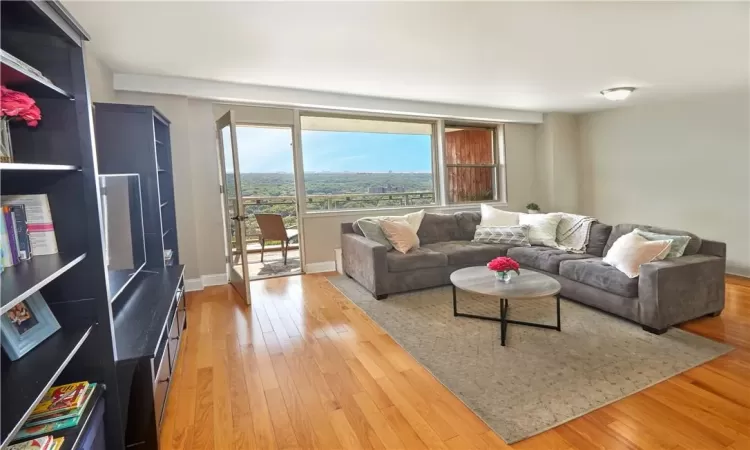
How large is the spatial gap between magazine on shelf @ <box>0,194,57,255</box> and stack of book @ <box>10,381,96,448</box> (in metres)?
0.54

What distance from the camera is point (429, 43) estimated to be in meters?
2.91

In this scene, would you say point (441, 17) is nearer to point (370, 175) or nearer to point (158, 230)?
point (158, 230)

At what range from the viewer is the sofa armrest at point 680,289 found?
9.03ft

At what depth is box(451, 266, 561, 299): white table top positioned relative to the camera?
8.84 ft

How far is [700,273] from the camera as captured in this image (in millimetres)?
2932

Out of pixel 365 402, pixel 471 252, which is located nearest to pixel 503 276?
pixel 471 252

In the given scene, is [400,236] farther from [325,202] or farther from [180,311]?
[180,311]

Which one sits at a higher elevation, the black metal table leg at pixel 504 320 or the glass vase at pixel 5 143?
the glass vase at pixel 5 143

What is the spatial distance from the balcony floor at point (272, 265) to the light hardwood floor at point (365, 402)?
177 centimetres

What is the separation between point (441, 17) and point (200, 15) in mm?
1551

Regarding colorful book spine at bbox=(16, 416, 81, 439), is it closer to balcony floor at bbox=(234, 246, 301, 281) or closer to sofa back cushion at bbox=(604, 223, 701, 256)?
balcony floor at bbox=(234, 246, 301, 281)

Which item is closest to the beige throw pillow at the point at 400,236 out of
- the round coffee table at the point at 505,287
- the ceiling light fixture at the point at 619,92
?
the round coffee table at the point at 505,287

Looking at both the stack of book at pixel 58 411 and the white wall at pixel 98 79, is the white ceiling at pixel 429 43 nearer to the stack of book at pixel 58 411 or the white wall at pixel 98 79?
the white wall at pixel 98 79

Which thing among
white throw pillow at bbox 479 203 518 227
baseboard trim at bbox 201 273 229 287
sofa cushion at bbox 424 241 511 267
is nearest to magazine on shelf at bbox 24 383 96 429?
baseboard trim at bbox 201 273 229 287
